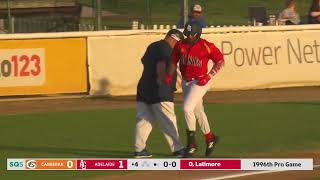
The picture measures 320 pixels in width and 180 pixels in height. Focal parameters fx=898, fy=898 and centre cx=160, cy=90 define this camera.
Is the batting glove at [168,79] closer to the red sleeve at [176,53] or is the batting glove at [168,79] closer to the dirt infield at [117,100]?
the red sleeve at [176,53]

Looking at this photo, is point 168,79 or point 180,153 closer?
point 168,79

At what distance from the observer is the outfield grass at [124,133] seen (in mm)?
13469

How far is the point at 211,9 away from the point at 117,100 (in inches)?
1461

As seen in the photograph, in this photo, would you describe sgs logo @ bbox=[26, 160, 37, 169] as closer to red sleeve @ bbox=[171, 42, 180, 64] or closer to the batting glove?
the batting glove

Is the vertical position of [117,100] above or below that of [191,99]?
below

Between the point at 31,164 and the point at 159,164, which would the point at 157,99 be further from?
the point at 31,164

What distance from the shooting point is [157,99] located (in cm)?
1270

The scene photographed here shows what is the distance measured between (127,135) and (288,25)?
843cm

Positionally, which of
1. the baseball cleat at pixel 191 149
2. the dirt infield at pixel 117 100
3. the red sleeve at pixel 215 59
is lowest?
the dirt infield at pixel 117 100

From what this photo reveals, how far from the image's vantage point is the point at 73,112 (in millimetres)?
18766

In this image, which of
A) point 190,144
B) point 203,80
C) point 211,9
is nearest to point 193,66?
point 203,80

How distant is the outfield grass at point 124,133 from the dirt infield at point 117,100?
35.5 inches

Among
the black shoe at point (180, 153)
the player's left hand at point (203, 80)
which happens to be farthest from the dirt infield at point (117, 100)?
the player's left hand at point (203, 80)

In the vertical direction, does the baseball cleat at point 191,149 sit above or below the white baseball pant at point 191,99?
A: below
